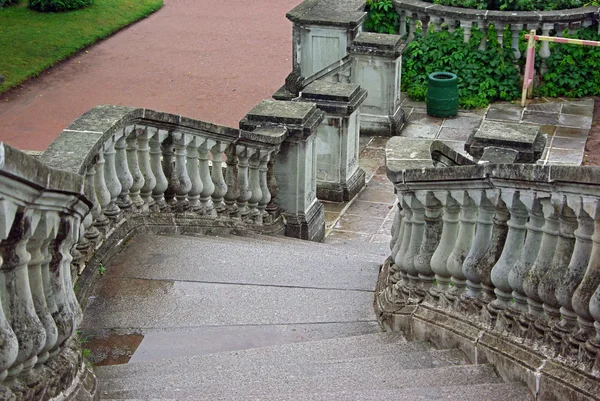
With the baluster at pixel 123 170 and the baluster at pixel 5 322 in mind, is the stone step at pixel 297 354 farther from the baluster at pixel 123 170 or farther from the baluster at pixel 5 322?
the baluster at pixel 123 170

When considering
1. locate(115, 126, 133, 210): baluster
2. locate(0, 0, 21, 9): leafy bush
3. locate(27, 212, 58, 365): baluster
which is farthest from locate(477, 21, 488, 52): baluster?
locate(0, 0, 21, 9): leafy bush

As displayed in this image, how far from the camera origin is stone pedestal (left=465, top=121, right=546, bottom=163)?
21.7ft

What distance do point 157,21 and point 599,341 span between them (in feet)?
56.5

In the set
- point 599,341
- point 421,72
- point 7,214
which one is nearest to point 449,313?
point 599,341

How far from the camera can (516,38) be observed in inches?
554

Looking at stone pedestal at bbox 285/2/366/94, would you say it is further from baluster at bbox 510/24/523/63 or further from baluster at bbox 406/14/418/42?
baluster at bbox 510/24/523/63

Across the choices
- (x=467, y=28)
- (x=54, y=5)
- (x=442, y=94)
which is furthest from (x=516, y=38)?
(x=54, y=5)

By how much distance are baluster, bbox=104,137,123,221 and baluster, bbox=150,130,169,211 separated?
46 cm

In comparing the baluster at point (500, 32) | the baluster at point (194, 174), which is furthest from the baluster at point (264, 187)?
the baluster at point (500, 32)

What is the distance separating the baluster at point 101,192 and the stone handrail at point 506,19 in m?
8.46

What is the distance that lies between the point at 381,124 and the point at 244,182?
513 cm

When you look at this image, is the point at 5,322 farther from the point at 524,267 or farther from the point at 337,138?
the point at 337,138

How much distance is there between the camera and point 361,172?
460 inches

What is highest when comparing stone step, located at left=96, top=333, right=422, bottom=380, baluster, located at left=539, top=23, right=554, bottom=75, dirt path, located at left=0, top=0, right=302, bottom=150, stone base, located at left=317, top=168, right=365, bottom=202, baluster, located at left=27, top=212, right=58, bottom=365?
baluster, located at left=27, top=212, right=58, bottom=365
